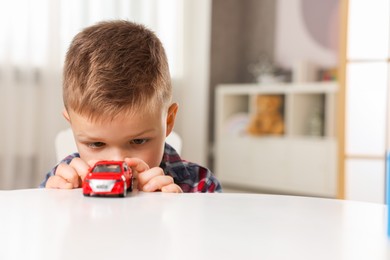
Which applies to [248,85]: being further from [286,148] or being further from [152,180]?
[152,180]

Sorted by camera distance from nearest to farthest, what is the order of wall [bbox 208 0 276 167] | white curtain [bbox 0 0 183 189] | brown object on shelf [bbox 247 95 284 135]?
white curtain [bbox 0 0 183 189] → brown object on shelf [bbox 247 95 284 135] → wall [bbox 208 0 276 167]

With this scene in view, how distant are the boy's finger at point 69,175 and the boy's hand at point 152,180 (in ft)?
0.24

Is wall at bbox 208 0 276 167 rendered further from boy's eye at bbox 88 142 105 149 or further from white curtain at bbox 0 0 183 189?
boy's eye at bbox 88 142 105 149

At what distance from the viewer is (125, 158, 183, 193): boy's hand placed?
26.5 inches

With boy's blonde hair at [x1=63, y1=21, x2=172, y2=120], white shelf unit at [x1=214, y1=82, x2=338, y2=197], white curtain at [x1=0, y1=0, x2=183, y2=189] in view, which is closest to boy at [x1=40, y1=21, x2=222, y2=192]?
boy's blonde hair at [x1=63, y1=21, x2=172, y2=120]

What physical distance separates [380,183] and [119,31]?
259 cm

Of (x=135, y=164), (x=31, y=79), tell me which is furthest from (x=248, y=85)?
(x=135, y=164)

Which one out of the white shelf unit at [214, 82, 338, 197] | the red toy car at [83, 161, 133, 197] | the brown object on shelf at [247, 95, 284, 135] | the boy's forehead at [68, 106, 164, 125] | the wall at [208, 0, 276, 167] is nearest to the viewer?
the red toy car at [83, 161, 133, 197]

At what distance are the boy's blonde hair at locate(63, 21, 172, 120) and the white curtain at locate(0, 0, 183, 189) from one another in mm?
2220

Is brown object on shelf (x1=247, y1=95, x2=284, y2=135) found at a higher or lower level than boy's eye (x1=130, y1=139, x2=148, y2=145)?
lower

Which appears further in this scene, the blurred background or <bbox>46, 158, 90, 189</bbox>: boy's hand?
the blurred background

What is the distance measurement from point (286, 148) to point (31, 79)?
6.48 feet

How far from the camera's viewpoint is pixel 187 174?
3.65 feet

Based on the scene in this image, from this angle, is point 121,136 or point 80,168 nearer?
point 80,168
